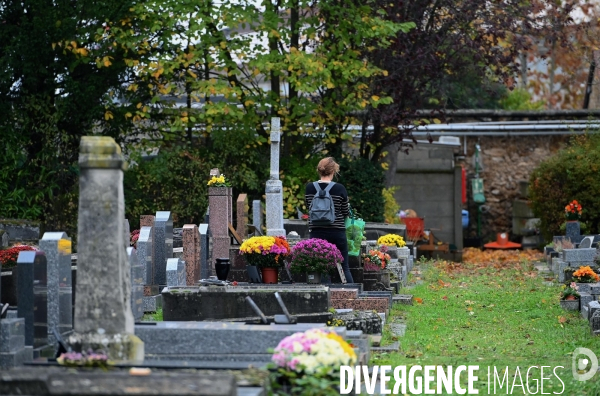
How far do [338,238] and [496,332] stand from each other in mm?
2509

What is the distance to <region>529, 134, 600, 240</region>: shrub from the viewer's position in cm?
2605

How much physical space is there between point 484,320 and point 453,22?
44.3 ft

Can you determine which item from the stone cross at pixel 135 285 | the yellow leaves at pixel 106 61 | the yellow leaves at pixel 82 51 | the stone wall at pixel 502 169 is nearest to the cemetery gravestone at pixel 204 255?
the stone cross at pixel 135 285

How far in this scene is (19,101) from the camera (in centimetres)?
2481

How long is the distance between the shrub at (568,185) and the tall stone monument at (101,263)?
61.3ft

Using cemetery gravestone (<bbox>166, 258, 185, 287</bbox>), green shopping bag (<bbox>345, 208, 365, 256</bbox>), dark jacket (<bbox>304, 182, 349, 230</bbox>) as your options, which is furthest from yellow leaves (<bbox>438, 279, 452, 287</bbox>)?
cemetery gravestone (<bbox>166, 258, 185, 287</bbox>)

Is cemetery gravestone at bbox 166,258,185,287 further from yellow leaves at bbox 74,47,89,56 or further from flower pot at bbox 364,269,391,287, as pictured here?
yellow leaves at bbox 74,47,89,56

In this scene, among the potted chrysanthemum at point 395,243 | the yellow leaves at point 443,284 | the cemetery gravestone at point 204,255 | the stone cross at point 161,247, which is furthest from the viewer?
the potted chrysanthemum at point 395,243

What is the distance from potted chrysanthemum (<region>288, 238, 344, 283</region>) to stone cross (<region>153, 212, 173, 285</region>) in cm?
203

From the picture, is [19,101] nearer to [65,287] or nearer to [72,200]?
[72,200]

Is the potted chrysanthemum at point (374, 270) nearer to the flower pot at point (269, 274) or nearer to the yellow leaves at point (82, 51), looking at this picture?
the flower pot at point (269, 274)

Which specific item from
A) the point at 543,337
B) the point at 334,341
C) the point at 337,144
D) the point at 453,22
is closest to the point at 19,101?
the point at 337,144

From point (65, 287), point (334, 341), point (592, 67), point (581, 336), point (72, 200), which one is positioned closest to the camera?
point (334, 341)

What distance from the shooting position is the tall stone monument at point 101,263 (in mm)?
8219
